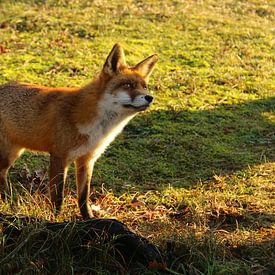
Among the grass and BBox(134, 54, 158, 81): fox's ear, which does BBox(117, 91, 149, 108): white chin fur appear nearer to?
BBox(134, 54, 158, 81): fox's ear

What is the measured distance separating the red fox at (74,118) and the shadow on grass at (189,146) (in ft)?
3.75

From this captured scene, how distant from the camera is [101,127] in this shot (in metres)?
5.90

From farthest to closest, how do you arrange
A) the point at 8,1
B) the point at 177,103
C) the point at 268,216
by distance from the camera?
the point at 8,1 → the point at 177,103 → the point at 268,216

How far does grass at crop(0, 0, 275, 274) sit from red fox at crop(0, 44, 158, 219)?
0.43 metres

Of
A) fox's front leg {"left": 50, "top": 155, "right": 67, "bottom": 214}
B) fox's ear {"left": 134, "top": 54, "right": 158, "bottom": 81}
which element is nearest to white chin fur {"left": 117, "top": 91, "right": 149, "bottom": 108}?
fox's ear {"left": 134, "top": 54, "right": 158, "bottom": 81}

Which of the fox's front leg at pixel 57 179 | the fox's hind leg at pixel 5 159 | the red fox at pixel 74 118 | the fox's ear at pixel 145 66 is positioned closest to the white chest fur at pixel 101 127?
the red fox at pixel 74 118

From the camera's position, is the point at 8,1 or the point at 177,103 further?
the point at 8,1

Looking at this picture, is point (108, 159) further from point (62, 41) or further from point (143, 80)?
point (62, 41)

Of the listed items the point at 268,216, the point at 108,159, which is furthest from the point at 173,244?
the point at 108,159

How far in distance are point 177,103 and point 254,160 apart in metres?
2.37

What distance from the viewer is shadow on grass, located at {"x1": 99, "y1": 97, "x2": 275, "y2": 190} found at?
23.6 feet

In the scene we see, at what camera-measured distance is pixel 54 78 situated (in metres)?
10.0

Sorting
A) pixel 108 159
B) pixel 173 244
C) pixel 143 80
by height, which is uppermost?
pixel 143 80

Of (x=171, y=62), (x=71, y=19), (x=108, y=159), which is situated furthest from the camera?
(x=71, y=19)
